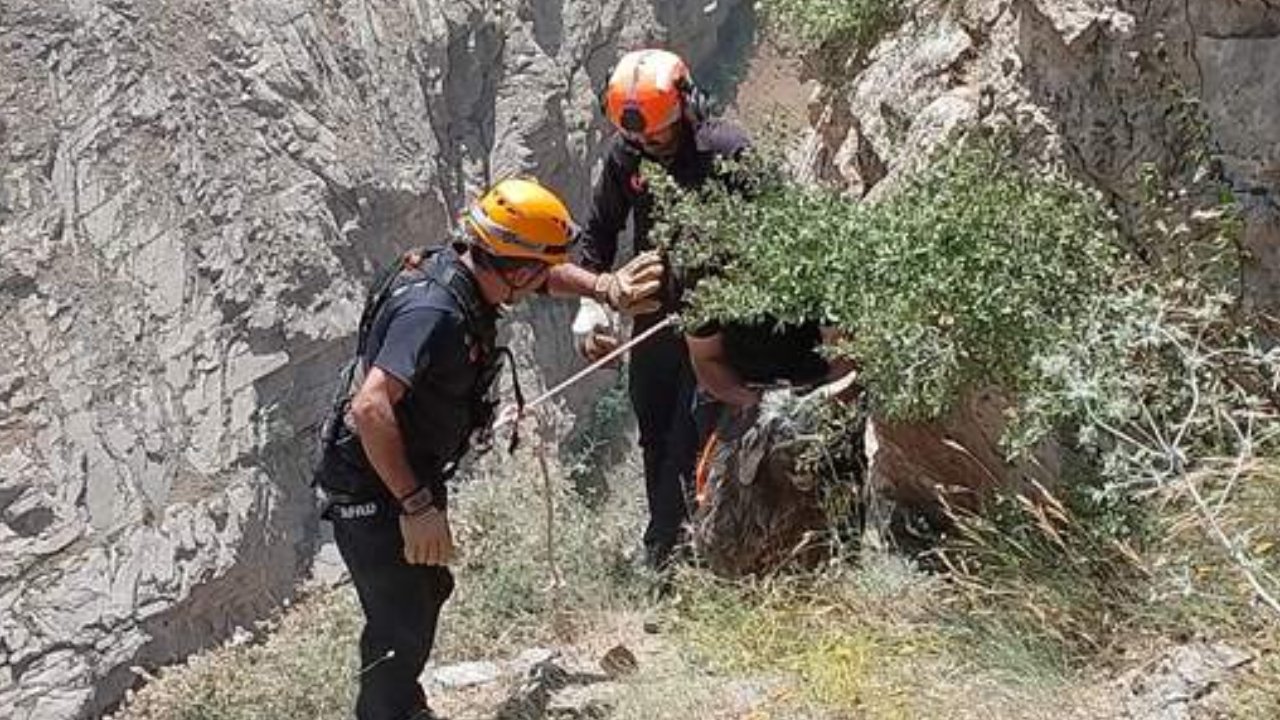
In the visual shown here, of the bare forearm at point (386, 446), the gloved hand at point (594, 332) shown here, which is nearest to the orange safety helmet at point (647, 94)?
the gloved hand at point (594, 332)

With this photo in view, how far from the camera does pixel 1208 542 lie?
3441mm

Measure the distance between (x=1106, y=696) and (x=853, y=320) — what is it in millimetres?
1003

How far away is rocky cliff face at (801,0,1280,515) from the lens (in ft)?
11.8

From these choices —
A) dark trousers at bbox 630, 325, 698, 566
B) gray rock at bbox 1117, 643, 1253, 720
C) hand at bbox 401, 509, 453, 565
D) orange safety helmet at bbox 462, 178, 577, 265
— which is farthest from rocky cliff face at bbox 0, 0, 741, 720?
gray rock at bbox 1117, 643, 1253, 720

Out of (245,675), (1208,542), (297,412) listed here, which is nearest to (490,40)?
(297,412)

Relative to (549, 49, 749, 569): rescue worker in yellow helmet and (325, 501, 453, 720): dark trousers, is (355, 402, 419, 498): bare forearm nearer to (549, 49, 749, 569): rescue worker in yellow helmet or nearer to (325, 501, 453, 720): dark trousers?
(325, 501, 453, 720): dark trousers

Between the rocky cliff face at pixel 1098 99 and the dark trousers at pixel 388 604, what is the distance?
1349 millimetres

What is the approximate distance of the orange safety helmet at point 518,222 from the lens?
13.3 ft

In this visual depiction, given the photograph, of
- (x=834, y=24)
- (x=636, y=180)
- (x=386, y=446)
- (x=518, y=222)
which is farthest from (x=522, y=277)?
(x=834, y=24)

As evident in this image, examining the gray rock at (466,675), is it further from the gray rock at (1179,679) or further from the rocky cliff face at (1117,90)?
the gray rock at (1179,679)

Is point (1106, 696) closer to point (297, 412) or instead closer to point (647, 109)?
point (647, 109)

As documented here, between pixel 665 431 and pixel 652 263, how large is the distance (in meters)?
1.02

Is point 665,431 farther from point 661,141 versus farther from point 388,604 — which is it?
point 388,604

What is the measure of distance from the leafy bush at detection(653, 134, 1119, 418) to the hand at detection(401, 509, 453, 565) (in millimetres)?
893
